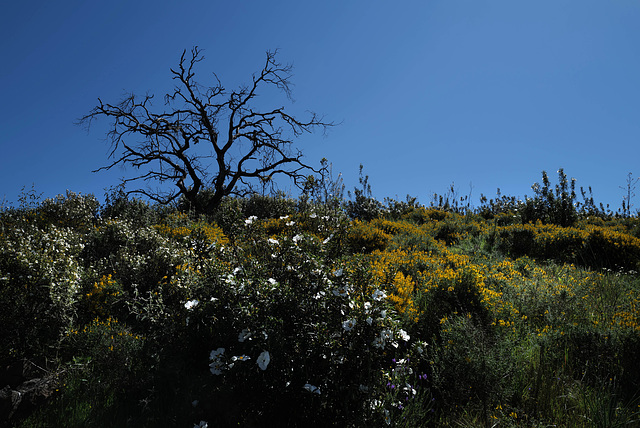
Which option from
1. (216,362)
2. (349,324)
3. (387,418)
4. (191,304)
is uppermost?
(191,304)

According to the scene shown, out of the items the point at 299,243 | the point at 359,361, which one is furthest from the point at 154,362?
the point at 359,361

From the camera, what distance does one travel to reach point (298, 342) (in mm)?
3094

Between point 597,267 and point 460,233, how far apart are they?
3508 mm

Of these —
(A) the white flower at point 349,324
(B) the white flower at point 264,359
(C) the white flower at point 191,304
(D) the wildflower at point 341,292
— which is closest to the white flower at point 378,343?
(A) the white flower at point 349,324

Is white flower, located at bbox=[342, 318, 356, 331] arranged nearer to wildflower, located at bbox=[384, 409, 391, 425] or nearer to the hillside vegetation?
the hillside vegetation

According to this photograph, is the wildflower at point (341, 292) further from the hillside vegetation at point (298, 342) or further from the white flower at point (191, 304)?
the white flower at point (191, 304)

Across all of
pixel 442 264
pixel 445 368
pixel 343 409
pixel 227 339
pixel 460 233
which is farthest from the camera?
pixel 460 233

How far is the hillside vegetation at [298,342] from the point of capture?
3000 mm

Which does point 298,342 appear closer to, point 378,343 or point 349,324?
point 349,324

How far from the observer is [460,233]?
35.7 feet

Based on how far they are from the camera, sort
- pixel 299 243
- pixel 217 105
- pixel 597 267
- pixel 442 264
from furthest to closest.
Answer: pixel 217 105 < pixel 597 267 < pixel 442 264 < pixel 299 243

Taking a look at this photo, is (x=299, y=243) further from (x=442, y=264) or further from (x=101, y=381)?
(x=442, y=264)

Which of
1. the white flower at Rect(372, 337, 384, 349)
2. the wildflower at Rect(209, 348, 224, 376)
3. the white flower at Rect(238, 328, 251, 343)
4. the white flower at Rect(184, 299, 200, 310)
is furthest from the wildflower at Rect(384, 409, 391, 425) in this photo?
the white flower at Rect(184, 299, 200, 310)

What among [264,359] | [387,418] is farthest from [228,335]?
[387,418]
